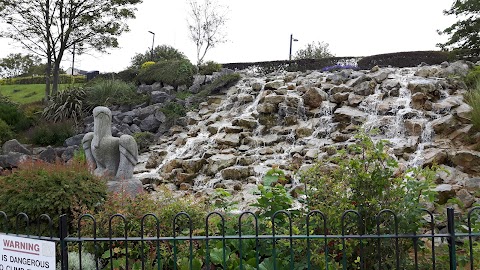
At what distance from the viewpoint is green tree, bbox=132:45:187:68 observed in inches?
1421

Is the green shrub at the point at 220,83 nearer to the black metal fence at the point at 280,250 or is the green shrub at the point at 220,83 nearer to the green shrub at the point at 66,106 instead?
the green shrub at the point at 66,106

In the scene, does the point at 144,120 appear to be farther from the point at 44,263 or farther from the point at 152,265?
the point at 44,263

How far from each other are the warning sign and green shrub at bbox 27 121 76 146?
44.7 ft

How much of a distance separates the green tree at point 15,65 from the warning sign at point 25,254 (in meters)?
50.5

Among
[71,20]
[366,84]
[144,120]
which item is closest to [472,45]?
[366,84]

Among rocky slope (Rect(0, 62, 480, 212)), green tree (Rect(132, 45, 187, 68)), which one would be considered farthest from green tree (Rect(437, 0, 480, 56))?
green tree (Rect(132, 45, 187, 68))

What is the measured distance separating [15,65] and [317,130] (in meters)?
47.5

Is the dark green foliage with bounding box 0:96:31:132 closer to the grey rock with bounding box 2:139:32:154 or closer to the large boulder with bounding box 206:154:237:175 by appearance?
the grey rock with bounding box 2:139:32:154

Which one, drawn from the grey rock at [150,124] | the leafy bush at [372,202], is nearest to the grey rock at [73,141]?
the grey rock at [150,124]

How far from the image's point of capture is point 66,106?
1914cm

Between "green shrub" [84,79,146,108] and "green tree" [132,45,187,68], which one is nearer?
"green shrub" [84,79,146,108]

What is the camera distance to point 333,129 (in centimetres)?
1326

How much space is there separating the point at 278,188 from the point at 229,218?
103 cm

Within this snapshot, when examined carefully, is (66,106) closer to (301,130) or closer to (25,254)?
(301,130)
